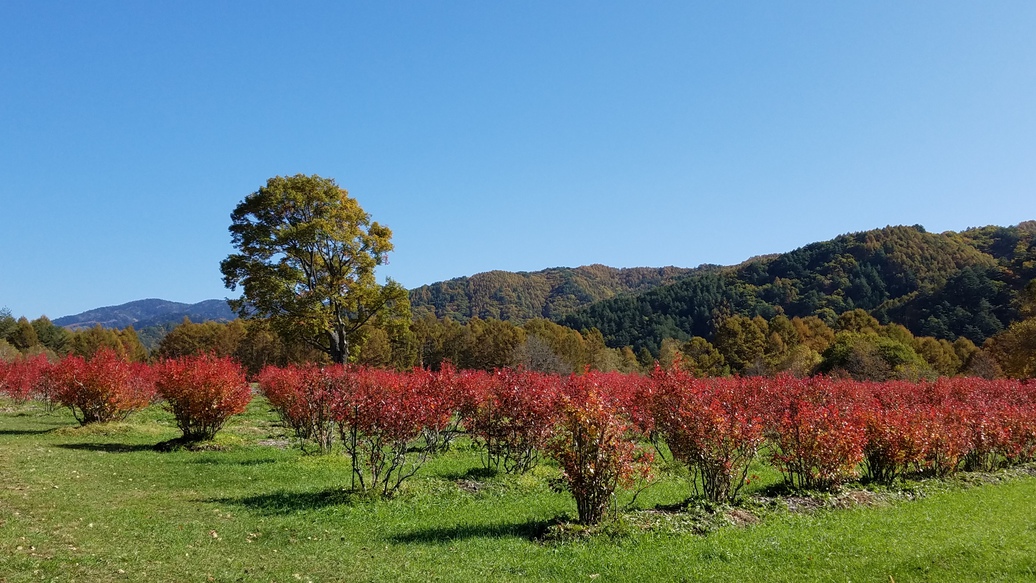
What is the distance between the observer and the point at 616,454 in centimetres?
998

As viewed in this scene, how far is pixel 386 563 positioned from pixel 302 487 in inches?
233

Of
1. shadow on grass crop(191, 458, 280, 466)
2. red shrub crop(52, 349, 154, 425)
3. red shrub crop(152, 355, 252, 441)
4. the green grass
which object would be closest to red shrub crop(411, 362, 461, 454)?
the green grass

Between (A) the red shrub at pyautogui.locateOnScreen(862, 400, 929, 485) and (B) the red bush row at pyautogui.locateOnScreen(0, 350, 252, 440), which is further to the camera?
(B) the red bush row at pyautogui.locateOnScreen(0, 350, 252, 440)

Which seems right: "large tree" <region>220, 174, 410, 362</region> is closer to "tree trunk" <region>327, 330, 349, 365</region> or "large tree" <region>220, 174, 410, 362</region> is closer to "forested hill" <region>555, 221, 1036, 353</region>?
"tree trunk" <region>327, 330, 349, 365</region>

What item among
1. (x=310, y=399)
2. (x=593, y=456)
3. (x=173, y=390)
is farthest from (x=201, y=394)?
(x=593, y=456)

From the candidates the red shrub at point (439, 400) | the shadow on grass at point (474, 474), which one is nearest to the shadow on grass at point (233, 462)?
the red shrub at point (439, 400)

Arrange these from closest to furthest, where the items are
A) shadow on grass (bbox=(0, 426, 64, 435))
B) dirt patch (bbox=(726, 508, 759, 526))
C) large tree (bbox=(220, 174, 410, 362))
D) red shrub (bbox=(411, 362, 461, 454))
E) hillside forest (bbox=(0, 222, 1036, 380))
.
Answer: dirt patch (bbox=(726, 508, 759, 526)) → red shrub (bbox=(411, 362, 461, 454)) → shadow on grass (bbox=(0, 426, 64, 435)) → large tree (bbox=(220, 174, 410, 362)) → hillside forest (bbox=(0, 222, 1036, 380))

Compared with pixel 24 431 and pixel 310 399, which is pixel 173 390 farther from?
pixel 24 431

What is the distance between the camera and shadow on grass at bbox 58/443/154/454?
55.7ft

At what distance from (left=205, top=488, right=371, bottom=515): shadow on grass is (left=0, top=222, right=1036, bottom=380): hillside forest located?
31.4 feet

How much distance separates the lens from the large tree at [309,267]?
26828 millimetres

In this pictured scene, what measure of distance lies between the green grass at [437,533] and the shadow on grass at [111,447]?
6.16 ft

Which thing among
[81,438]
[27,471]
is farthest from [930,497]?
[81,438]

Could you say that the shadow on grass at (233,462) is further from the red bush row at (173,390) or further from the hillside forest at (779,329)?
the hillside forest at (779,329)
